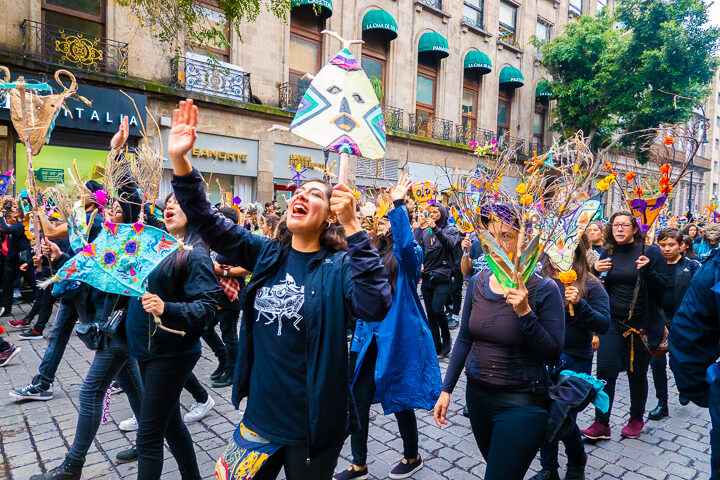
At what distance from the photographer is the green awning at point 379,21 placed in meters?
18.7

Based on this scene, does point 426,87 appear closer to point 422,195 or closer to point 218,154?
point 218,154

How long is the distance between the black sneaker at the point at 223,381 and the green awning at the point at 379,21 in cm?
1661

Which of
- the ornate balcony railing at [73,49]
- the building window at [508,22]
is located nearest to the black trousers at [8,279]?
the ornate balcony railing at [73,49]

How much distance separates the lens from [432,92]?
22141 millimetres

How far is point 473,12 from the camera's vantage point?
2347 cm

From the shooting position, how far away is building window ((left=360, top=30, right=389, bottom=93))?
19.4 meters

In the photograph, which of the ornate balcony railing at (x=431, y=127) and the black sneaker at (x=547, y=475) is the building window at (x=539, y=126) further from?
the black sneaker at (x=547, y=475)

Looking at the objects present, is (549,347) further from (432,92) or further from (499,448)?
(432,92)

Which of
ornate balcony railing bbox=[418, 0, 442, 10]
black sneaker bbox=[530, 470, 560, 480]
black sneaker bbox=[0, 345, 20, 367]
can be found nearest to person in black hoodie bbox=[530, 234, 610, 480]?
black sneaker bbox=[530, 470, 560, 480]

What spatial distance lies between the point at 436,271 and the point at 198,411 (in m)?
3.54

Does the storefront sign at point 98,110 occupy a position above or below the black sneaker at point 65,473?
above

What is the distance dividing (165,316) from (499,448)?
6.44 ft

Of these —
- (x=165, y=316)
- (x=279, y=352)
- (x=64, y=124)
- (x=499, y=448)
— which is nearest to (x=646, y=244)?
(x=499, y=448)

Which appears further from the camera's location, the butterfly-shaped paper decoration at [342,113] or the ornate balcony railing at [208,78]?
the ornate balcony railing at [208,78]
